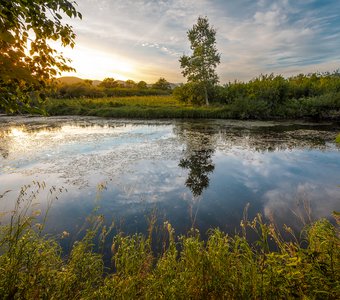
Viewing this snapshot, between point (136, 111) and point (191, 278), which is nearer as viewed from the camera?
point (191, 278)

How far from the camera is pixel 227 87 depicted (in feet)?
99.5

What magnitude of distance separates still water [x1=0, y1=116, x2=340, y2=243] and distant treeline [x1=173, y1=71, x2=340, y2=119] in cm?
1030

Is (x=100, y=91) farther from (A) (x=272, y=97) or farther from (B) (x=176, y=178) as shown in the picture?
(B) (x=176, y=178)

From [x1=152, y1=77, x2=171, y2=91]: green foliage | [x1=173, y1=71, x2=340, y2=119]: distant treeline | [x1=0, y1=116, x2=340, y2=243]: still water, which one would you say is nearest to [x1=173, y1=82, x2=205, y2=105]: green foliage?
[x1=173, y1=71, x2=340, y2=119]: distant treeline

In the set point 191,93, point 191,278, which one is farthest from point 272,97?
point 191,278

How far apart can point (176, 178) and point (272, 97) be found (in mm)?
21387

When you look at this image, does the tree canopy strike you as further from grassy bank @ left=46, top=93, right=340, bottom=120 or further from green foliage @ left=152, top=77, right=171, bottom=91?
green foliage @ left=152, top=77, right=171, bottom=91

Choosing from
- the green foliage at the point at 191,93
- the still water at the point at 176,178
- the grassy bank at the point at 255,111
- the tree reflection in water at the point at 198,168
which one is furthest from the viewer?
the green foliage at the point at 191,93

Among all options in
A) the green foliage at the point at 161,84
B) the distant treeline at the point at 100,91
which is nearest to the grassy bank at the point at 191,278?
the distant treeline at the point at 100,91

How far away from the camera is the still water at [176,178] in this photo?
18.5ft

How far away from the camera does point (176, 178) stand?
26.6 ft

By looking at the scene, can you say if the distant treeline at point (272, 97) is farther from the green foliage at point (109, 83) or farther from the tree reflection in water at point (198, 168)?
the green foliage at point (109, 83)

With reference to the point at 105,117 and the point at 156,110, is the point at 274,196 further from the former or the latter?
the point at 105,117

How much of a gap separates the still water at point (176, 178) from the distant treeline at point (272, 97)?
1030 cm
